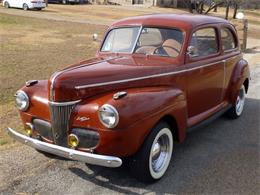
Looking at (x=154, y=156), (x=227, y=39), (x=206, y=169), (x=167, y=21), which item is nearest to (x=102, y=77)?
(x=154, y=156)

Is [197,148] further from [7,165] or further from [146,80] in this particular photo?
[7,165]

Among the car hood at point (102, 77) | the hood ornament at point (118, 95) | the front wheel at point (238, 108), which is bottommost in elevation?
the front wheel at point (238, 108)

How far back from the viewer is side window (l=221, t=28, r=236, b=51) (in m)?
6.58

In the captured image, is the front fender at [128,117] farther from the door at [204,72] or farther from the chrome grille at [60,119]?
the door at [204,72]

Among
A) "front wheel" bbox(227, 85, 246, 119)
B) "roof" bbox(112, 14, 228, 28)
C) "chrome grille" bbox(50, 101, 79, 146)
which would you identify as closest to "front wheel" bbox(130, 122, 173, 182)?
"chrome grille" bbox(50, 101, 79, 146)

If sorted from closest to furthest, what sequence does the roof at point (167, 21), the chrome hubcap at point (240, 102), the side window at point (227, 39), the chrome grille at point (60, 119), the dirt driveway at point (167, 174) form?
the chrome grille at point (60, 119), the dirt driveway at point (167, 174), the roof at point (167, 21), the side window at point (227, 39), the chrome hubcap at point (240, 102)

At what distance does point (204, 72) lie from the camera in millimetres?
5746

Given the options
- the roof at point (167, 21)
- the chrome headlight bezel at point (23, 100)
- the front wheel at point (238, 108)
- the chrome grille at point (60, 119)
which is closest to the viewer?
the chrome grille at point (60, 119)

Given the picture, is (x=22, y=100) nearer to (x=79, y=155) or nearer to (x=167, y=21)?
(x=79, y=155)

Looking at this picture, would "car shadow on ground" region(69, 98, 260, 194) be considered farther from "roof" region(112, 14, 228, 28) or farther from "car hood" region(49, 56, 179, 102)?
"roof" region(112, 14, 228, 28)

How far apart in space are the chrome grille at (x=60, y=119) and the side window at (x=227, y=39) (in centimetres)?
A: 323

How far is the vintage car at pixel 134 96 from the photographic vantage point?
4.14 metres

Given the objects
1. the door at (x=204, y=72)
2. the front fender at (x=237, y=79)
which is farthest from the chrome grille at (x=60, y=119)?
the front fender at (x=237, y=79)

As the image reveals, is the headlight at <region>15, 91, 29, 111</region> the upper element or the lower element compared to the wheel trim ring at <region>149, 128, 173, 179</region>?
upper
